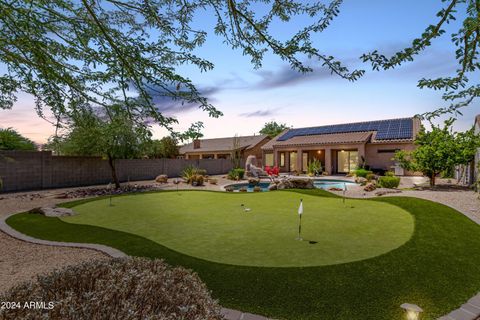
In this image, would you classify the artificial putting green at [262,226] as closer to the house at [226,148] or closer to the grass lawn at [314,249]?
the grass lawn at [314,249]

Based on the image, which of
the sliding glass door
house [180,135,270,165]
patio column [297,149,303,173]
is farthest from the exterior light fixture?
house [180,135,270,165]

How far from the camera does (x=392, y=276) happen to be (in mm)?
4598

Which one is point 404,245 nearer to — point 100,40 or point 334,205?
point 334,205

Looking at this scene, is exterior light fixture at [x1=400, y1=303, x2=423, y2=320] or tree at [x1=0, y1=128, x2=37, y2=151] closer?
exterior light fixture at [x1=400, y1=303, x2=423, y2=320]

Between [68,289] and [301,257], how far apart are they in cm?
395

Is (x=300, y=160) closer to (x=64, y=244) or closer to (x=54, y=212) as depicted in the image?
(x=54, y=212)

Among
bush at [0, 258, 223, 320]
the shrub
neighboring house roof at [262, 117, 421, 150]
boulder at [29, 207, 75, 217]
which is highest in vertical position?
neighboring house roof at [262, 117, 421, 150]

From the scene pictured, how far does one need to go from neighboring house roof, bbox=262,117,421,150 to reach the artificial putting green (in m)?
19.0

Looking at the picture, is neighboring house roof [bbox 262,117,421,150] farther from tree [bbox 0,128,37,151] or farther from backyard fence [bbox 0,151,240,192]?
tree [bbox 0,128,37,151]

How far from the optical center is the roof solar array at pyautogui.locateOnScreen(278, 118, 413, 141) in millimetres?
27045

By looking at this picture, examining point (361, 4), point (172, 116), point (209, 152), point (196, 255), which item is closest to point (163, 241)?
point (196, 255)

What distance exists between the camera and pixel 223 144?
42875mm

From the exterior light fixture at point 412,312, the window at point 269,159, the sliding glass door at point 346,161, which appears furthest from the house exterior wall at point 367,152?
the exterior light fixture at point 412,312

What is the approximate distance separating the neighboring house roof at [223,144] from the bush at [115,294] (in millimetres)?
36309
